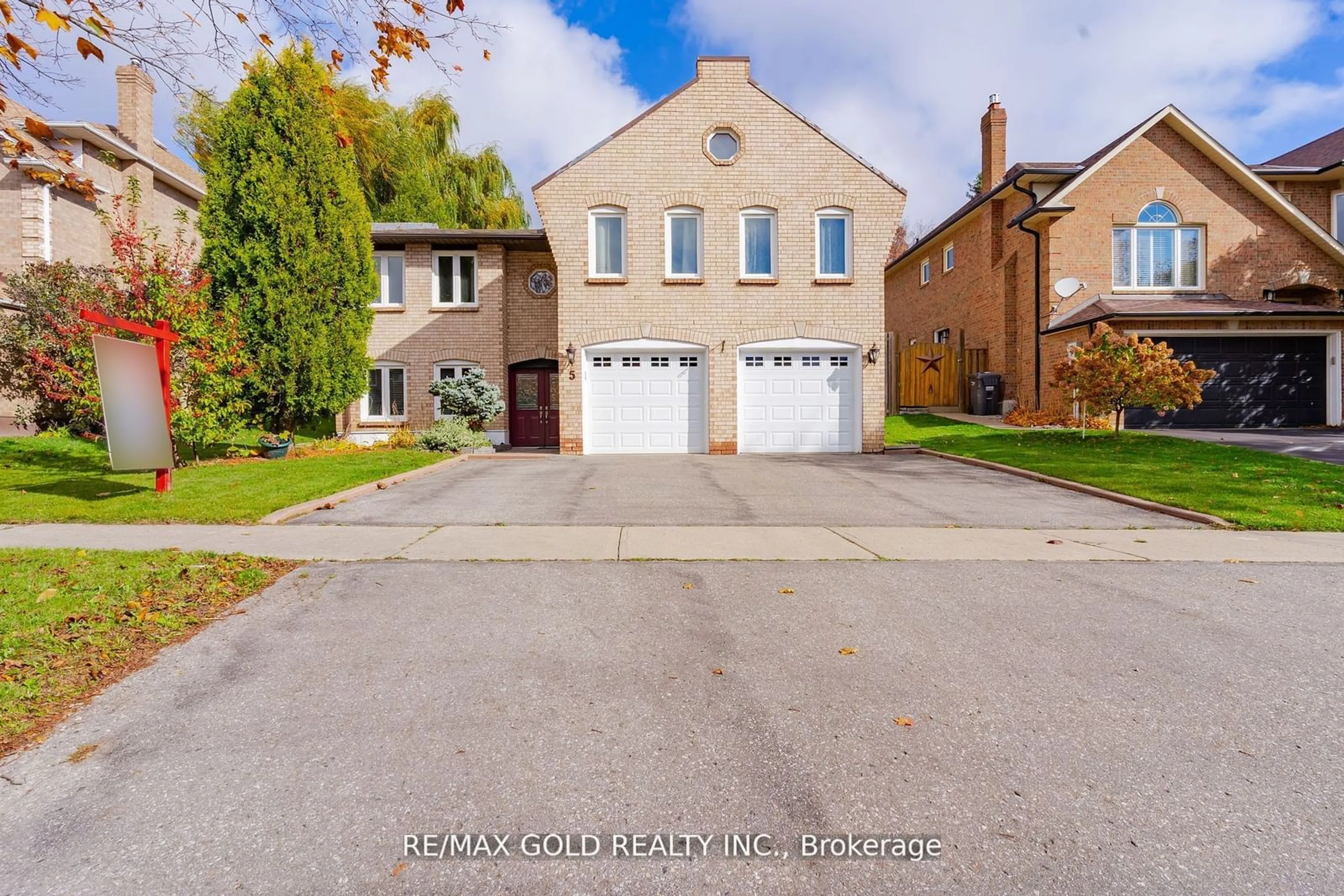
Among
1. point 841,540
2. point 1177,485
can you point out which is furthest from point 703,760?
point 1177,485

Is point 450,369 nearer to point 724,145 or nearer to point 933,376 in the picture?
point 724,145

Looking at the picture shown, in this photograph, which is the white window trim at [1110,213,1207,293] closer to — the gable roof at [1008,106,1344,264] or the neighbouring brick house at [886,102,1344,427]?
the neighbouring brick house at [886,102,1344,427]

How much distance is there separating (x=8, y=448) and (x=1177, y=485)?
2093cm

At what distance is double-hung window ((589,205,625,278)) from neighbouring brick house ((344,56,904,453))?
0.12 feet

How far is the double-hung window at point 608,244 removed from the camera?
55.9 feet

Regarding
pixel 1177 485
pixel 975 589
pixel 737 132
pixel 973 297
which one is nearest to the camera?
pixel 975 589

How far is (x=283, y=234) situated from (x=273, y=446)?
466 cm

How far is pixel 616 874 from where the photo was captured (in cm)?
215

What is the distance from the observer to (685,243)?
1709 cm

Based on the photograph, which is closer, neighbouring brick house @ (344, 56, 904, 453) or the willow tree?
neighbouring brick house @ (344, 56, 904, 453)

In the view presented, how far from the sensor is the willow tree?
97.4 ft

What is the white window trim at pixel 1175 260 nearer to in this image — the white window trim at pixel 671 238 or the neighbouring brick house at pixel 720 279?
the neighbouring brick house at pixel 720 279

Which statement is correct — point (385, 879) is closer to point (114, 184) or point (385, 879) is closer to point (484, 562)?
point (484, 562)

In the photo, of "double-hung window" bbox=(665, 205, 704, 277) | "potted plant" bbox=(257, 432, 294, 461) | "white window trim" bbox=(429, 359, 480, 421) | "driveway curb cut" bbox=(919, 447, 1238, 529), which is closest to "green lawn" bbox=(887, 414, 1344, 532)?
"driveway curb cut" bbox=(919, 447, 1238, 529)
